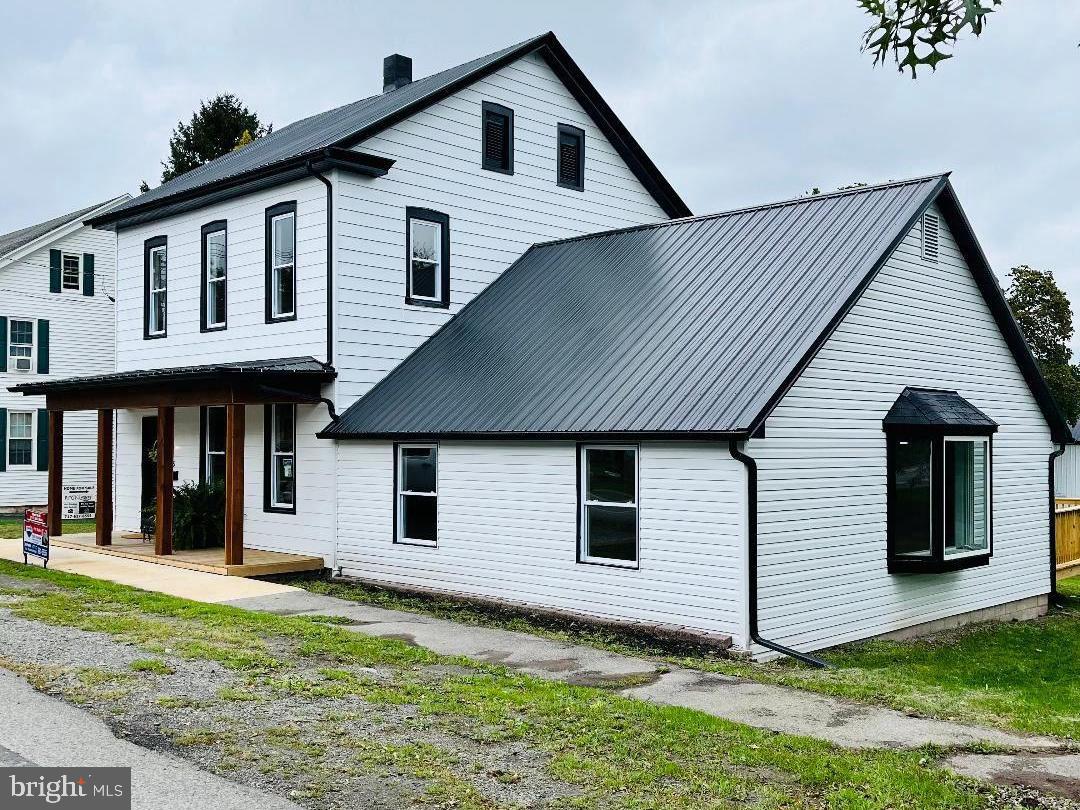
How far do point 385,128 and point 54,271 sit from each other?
712 inches

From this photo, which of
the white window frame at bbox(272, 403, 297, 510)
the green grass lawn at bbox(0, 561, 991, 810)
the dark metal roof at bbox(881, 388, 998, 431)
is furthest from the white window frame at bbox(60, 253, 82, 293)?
the dark metal roof at bbox(881, 388, 998, 431)

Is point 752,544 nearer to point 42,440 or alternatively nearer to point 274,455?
point 274,455

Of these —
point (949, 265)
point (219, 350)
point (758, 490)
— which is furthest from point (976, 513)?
point (219, 350)

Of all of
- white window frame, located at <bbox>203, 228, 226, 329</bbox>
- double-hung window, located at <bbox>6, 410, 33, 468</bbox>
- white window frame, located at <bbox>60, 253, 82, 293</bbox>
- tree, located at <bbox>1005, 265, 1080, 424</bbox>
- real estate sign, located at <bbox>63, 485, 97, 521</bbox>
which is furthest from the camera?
tree, located at <bbox>1005, 265, 1080, 424</bbox>

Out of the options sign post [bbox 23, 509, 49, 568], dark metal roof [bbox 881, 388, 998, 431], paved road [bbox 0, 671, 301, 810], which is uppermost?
dark metal roof [bbox 881, 388, 998, 431]

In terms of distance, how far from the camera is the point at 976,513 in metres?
15.5

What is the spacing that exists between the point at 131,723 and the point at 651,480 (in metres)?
6.62

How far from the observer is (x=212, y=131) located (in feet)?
146

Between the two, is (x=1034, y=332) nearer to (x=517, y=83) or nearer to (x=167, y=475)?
(x=517, y=83)

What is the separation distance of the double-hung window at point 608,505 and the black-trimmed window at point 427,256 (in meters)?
6.20

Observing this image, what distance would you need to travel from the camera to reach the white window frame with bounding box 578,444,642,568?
1291cm

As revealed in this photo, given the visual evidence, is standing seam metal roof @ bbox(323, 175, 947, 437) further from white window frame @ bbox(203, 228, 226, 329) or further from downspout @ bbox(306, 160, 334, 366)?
white window frame @ bbox(203, 228, 226, 329)

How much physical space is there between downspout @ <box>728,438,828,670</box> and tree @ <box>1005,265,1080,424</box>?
32.1 m

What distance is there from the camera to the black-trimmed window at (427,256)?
18.5 metres
